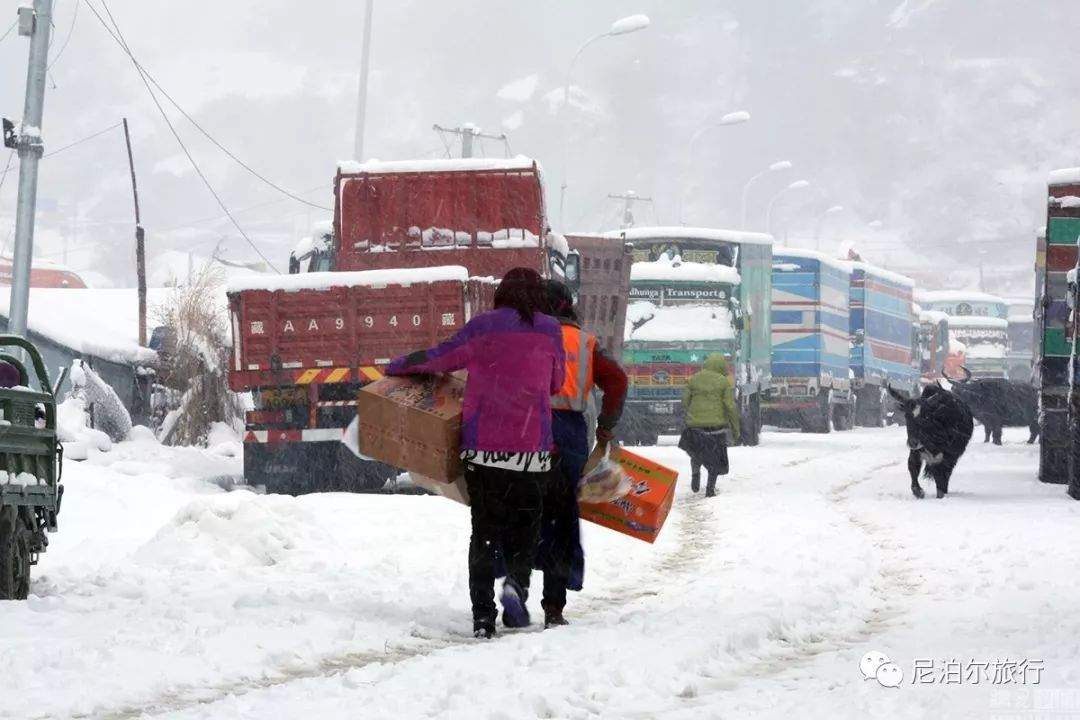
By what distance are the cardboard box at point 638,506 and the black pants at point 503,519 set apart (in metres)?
1.03

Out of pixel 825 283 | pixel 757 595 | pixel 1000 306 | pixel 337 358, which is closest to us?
pixel 757 595

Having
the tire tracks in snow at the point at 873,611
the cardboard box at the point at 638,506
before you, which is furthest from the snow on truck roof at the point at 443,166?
the cardboard box at the point at 638,506

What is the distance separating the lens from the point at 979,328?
6775 centimetres

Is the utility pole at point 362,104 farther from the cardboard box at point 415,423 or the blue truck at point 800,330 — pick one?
the cardboard box at point 415,423

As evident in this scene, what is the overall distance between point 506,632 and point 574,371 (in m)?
1.31

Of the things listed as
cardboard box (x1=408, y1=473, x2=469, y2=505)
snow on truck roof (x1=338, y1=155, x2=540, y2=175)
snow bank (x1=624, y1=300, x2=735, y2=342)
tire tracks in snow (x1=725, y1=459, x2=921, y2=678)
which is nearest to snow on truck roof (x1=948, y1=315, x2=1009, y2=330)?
snow bank (x1=624, y1=300, x2=735, y2=342)

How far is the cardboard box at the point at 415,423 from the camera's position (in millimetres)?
8396

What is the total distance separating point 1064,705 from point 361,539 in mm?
Answer: 7195

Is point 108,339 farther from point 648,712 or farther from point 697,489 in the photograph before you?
point 648,712

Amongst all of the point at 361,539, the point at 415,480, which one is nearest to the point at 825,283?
the point at 361,539

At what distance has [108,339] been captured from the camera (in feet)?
98.4

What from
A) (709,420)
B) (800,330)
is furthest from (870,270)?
(709,420)

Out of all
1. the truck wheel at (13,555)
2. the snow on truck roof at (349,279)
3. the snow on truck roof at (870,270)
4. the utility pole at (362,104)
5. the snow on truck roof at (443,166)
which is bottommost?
the truck wheel at (13,555)

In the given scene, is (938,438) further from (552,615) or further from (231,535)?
(552,615)
